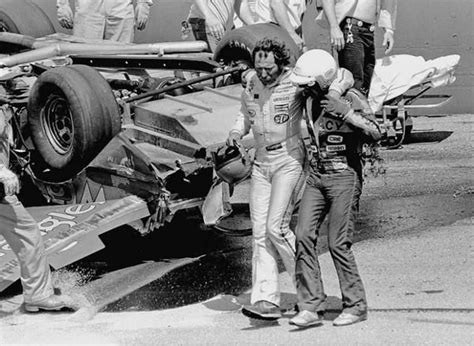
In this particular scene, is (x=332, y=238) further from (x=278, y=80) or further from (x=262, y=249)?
(x=278, y=80)

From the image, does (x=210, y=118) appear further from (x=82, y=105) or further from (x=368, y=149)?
(x=368, y=149)

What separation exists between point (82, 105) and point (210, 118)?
0.99 metres

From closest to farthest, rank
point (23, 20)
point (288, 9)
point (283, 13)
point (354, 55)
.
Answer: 1. point (354, 55)
2. point (283, 13)
3. point (288, 9)
4. point (23, 20)

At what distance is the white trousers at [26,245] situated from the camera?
22.2 ft

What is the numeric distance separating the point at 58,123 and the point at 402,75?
4451mm

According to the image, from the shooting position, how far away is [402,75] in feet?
36.1

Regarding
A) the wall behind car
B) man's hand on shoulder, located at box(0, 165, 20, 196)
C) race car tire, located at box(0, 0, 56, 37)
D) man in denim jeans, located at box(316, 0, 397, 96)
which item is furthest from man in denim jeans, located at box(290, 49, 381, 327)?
the wall behind car

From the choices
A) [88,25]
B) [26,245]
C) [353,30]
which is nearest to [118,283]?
[26,245]

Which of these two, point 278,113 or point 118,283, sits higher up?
point 278,113

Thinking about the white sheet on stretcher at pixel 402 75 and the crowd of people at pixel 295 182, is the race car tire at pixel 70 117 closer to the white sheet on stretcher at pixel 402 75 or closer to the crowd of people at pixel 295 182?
the crowd of people at pixel 295 182

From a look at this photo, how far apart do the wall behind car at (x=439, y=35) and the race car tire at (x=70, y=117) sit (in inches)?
238

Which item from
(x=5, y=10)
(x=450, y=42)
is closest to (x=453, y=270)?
(x=5, y=10)

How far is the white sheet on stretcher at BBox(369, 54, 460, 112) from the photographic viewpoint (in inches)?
426

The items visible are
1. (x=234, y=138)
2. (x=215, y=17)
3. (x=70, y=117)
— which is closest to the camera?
(x=234, y=138)
